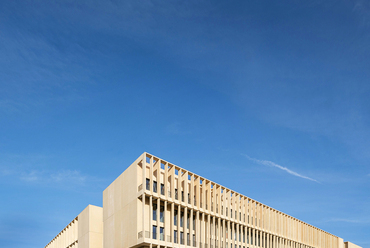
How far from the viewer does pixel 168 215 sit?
54.2 meters

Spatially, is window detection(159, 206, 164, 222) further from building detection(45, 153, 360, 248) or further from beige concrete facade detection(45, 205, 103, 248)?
beige concrete facade detection(45, 205, 103, 248)

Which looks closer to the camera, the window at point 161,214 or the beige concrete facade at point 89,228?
the window at point 161,214

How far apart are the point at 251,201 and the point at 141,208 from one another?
3053 centimetres

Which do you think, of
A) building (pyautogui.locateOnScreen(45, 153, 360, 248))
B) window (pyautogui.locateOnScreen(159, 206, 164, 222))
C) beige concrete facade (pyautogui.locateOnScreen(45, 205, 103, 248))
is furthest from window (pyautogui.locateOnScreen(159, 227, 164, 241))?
beige concrete facade (pyautogui.locateOnScreen(45, 205, 103, 248))

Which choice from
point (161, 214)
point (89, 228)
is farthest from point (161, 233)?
point (89, 228)

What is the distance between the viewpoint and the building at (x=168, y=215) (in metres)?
51.4

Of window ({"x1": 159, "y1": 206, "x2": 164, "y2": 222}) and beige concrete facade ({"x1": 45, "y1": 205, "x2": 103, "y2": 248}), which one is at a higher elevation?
window ({"x1": 159, "y1": 206, "x2": 164, "y2": 222})

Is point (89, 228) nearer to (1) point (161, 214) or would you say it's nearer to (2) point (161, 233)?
(1) point (161, 214)

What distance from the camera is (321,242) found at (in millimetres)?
98000

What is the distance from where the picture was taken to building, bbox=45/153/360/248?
51.4 m

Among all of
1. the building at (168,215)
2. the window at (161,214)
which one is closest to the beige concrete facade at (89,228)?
the building at (168,215)

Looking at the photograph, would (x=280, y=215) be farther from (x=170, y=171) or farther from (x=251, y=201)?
(x=170, y=171)

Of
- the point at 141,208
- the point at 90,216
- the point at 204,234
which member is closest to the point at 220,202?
the point at 204,234

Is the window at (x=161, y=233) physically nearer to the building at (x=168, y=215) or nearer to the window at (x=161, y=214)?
the building at (x=168, y=215)
